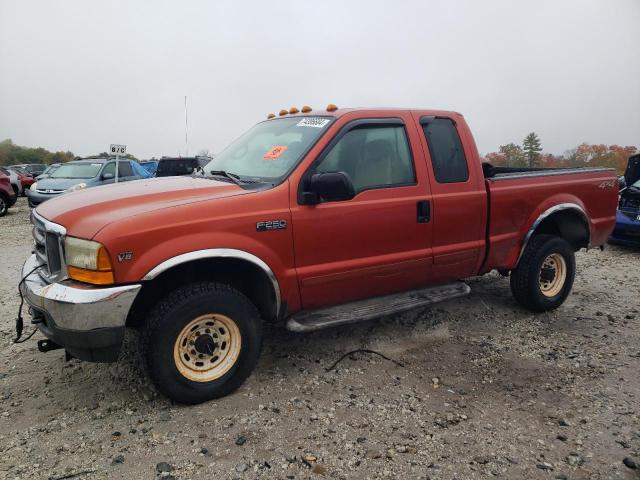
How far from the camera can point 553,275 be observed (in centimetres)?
494

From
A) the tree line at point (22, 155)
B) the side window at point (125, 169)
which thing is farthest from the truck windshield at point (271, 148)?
the tree line at point (22, 155)

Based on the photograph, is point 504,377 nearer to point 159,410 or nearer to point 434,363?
point 434,363

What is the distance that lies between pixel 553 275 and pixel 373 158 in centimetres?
253

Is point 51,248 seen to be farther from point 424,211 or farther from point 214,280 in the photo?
point 424,211

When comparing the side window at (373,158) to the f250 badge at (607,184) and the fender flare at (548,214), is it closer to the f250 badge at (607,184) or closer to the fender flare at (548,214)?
the fender flare at (548,214)

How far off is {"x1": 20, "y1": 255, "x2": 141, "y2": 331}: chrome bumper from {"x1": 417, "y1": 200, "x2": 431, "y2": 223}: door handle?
2.19 m

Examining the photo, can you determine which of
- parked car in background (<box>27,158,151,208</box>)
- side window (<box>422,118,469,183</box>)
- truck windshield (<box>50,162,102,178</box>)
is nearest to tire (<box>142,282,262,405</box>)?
side window (<box>422,118,469,183</box>)

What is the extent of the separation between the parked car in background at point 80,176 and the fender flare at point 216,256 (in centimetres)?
1108

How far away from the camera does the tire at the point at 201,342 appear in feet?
9.69

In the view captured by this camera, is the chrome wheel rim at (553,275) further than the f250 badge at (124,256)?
Yes

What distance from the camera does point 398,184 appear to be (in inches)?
148

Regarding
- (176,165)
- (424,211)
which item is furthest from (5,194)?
(424,211)

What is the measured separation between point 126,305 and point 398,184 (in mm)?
2171

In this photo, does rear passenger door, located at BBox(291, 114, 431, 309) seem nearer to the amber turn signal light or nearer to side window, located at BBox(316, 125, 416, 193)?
side window, located at BBox(316, 125, 416, 193)
